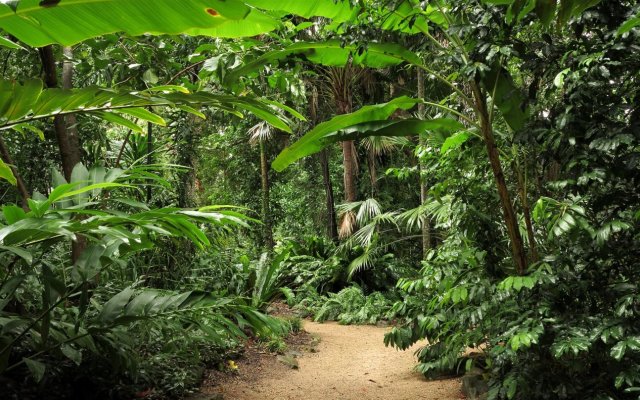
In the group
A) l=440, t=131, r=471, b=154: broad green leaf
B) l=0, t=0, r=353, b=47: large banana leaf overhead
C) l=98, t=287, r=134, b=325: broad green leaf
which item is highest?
l=0, t=0, r=353, b=47: large banana leaf overhead

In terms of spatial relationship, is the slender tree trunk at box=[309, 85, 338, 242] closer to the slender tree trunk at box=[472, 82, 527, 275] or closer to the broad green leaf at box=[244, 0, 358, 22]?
the broad green leaf at box=[244, 0, 358, 22]

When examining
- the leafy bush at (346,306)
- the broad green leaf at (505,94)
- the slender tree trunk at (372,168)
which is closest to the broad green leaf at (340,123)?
the broad green leaf at (505,94)

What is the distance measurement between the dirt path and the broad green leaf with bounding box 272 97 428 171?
2.29m

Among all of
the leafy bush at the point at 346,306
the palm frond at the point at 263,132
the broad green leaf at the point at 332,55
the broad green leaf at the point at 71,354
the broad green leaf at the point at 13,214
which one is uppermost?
the palm frond at the point at 263,132

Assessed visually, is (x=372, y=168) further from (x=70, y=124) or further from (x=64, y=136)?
(x=64, y=136)

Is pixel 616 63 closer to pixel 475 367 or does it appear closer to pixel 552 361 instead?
pixel 552 361

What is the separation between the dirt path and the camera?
4.76 metres

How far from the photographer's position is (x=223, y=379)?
16.5ft

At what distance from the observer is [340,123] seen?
12.4 feet

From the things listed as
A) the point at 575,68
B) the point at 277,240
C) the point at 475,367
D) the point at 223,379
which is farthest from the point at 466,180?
the point at 277,240

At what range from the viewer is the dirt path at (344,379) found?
15.6 ft

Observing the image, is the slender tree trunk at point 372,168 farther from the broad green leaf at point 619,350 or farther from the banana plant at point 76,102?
the banana plant at point 76,102

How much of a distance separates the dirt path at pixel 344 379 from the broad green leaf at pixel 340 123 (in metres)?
2.29

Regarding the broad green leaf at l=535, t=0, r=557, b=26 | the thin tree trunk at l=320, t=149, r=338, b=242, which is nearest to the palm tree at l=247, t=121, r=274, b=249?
the thin tree trunk at l=320, t=149, r=338, b=242
